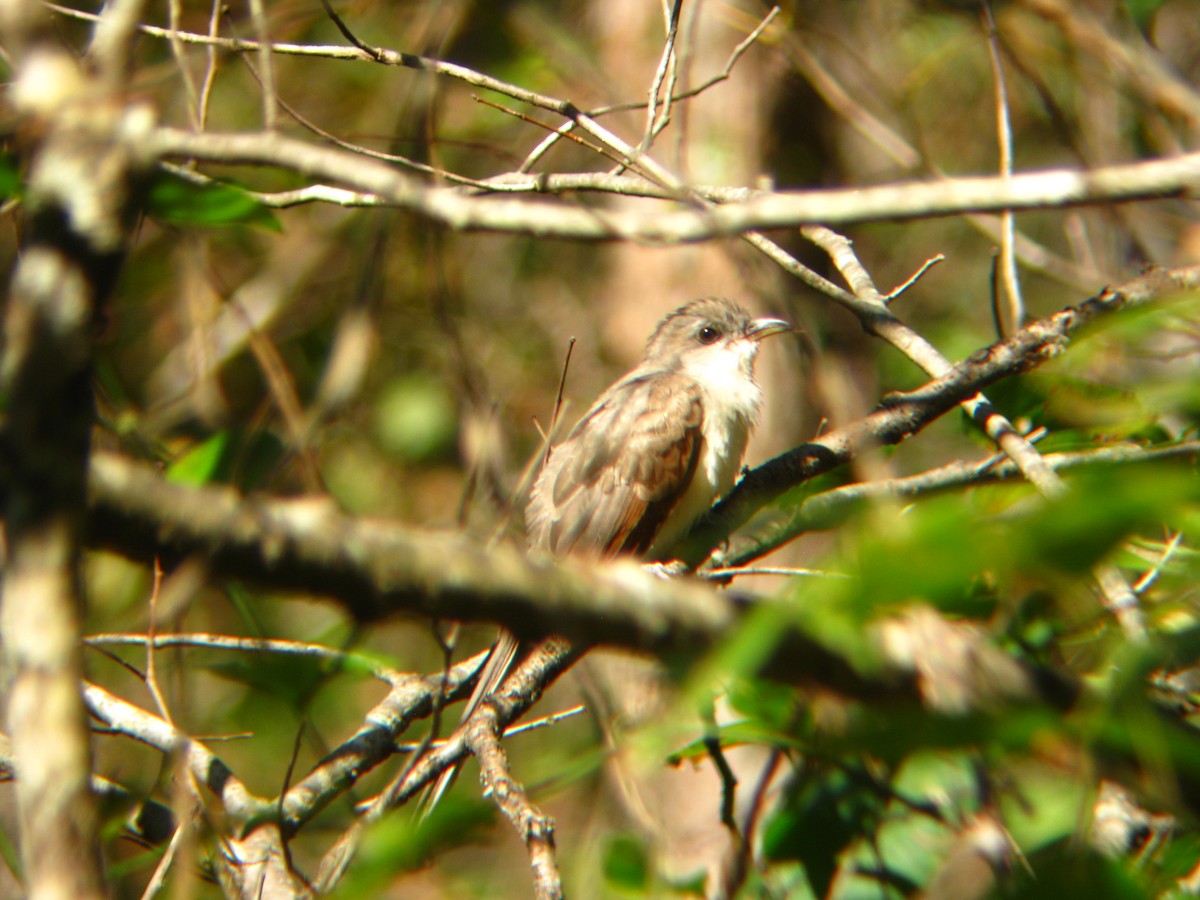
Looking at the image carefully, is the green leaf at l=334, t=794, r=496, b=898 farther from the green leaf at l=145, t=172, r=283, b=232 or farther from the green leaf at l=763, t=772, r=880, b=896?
the green leaf at l=145, t=172, r=283, b=232

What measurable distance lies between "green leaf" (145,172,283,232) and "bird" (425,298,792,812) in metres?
3.31

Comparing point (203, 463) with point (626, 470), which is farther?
point (626, 470)

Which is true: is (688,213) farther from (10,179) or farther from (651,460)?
(651,460)

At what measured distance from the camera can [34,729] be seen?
1414mm

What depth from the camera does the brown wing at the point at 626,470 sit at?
510 cm

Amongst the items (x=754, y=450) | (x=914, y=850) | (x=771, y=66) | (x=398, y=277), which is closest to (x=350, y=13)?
(x=398, y=277)

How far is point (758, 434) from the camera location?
7.48m

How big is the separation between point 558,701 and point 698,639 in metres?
7.56

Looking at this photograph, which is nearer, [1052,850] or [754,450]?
[1052,850]

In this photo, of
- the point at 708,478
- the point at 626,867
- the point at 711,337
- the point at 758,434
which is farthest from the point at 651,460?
the point at 626,867

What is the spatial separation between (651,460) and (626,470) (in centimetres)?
15

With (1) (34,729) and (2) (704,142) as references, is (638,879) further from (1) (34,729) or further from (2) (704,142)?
(2) (704,142)

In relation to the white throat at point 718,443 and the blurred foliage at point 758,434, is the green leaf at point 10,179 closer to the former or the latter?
the blurred foliage at point 758,434

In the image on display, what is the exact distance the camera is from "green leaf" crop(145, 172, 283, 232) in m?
1.77
